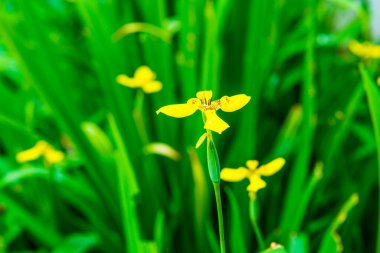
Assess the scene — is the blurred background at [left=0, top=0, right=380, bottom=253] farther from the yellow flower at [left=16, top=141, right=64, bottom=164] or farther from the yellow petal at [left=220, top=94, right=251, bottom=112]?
the yellow petal at [left=220, top=94, right=251, bottom=112]

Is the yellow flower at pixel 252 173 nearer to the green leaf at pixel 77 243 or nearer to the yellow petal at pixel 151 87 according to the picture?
the yellow petal at pixel 151 87

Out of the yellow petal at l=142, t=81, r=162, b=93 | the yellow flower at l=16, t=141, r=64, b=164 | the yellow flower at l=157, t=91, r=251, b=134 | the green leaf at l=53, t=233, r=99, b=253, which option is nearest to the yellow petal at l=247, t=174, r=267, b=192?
the yellow flower at l=157, t=91, r=251, b=134

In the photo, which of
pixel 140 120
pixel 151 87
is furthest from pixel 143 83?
pixel 140 120

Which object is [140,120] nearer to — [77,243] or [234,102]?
[77,243]

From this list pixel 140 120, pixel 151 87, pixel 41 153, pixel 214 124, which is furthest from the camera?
pixel 140 120

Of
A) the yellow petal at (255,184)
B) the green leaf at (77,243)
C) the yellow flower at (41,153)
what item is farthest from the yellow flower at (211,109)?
the green leaf at (77,243)
